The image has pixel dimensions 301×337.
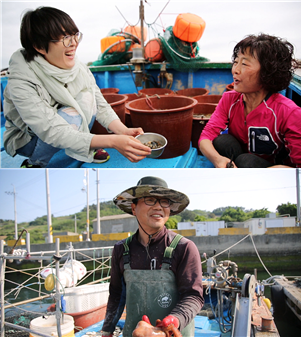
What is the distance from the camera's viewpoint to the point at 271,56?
140 centimetres

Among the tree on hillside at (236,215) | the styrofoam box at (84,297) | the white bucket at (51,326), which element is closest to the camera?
the white bucket at (51,326)

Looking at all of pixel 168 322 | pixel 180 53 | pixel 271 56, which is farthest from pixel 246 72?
pixel 180 53

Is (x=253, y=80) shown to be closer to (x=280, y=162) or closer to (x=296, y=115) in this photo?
(x=296, y=115)

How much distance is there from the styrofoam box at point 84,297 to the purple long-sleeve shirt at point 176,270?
4165 millimetres

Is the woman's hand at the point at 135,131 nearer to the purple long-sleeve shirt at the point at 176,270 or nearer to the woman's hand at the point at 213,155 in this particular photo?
the woman's hand at the point at 213,155

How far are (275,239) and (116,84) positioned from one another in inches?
281

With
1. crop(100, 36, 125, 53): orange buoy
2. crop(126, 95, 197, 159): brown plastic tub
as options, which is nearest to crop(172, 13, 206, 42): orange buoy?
crop(126, 95, 197, 159): brown plastic tub

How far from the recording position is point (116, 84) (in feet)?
12.1

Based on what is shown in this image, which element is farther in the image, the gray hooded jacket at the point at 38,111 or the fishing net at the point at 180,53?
the fishing net at the point at 180,53

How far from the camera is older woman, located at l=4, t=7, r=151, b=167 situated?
142 centimetres

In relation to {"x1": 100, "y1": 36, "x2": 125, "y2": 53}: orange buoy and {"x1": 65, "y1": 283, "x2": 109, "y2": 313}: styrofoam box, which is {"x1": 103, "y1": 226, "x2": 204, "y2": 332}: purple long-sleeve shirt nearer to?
{"x1": 100, "y1": 36, "x2": 125, "y2": 53}: orange buoy

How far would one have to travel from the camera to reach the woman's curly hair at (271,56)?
1396 mm

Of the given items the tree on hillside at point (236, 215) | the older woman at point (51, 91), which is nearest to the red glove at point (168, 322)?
the older woman at point (51, 91)

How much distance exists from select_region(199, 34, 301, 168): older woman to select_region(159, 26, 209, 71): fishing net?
1845mm
